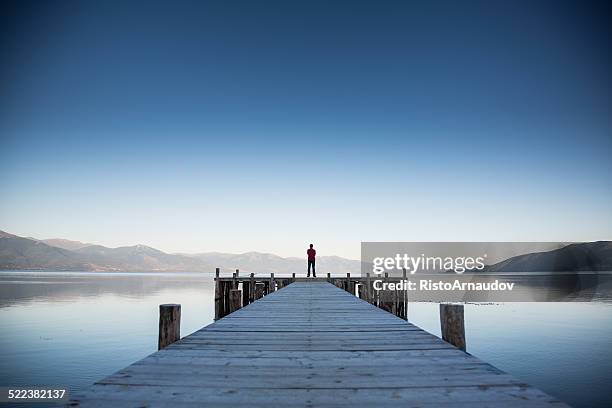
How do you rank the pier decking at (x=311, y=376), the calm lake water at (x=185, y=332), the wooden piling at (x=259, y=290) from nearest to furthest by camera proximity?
the pier decking at (x=311, y=376), the calm lake water at (x=185, y=332), the wooden piling at (x=259, y=290)

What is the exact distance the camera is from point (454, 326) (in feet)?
16.8

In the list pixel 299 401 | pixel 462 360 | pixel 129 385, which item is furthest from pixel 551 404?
pixel 129 385

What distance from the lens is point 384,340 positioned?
16.9 feet

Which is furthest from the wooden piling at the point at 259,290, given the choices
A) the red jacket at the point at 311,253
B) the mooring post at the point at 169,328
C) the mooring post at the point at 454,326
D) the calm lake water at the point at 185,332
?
the mooring post at the point at 454,326

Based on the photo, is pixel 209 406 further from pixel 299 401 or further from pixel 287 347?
pixel 287 347

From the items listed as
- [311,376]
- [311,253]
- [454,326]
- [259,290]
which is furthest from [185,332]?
[311,376]

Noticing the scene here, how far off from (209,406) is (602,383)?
17.8 meters

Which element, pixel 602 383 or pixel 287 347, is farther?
pixel 602 383

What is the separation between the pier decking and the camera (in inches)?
114

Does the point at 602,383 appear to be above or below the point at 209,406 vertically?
below

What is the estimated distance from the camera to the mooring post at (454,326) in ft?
16.7

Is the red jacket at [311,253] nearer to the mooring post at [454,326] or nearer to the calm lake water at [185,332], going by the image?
the calm lake water at [185,332]

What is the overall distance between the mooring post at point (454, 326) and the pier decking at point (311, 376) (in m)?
0.26

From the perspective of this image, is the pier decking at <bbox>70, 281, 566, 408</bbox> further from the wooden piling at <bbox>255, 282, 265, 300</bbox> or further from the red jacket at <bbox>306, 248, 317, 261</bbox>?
the wooden piling at <bbox>255, 282, 265, 300</bbox>
